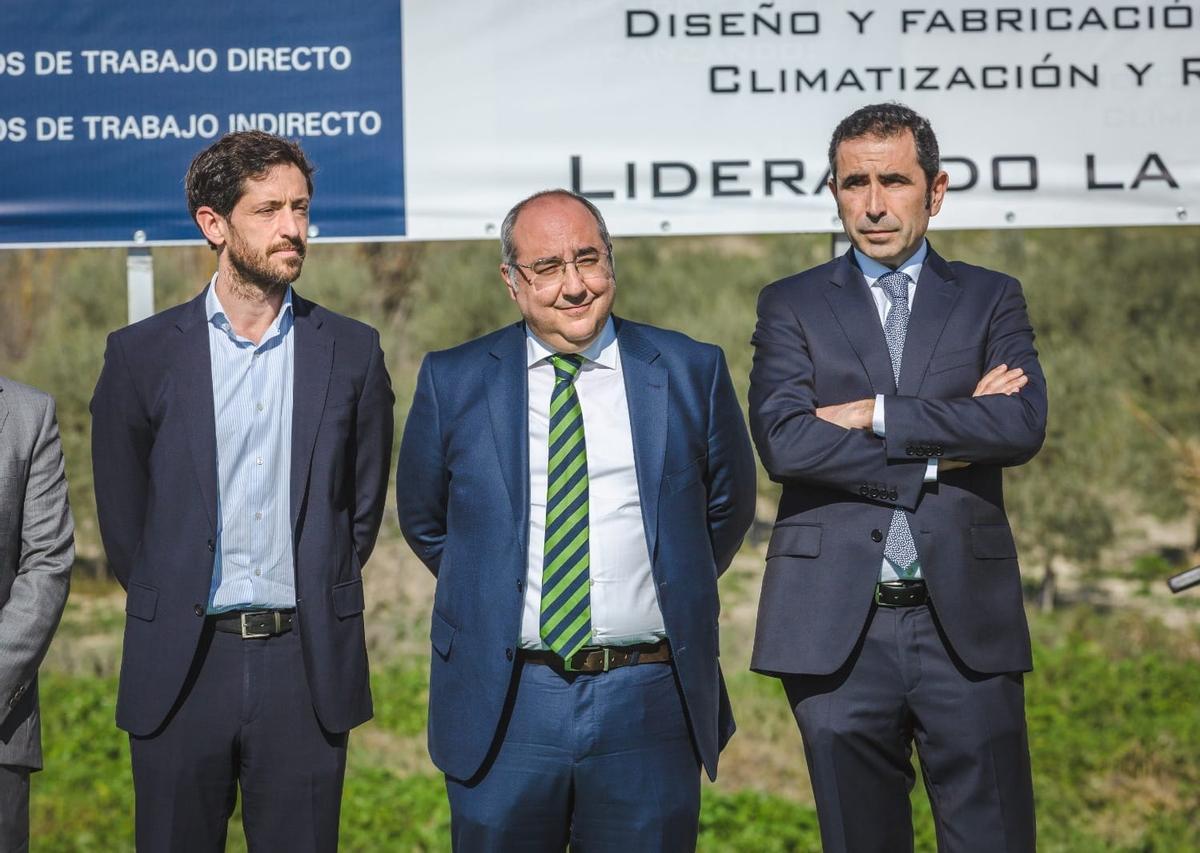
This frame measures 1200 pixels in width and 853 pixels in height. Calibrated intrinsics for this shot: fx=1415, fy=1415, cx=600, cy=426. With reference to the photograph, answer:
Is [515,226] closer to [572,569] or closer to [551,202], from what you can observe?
[551,202]

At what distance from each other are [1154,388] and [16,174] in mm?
7128

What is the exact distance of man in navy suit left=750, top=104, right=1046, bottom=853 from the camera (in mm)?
3053

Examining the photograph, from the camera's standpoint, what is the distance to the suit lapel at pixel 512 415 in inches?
114

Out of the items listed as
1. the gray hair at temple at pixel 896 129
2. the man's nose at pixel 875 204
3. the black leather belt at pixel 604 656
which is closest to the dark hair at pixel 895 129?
the gray hair at temple at pixel 896 129

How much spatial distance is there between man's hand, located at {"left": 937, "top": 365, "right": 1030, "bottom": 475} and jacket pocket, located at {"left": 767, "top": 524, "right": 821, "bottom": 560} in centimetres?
31

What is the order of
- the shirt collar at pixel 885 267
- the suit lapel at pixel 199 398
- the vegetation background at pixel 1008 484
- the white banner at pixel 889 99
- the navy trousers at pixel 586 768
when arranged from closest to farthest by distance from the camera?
the navy trousers at pixel 586 768, the suit lapel at pixel 199 398, the shirt collar at pixel 885 267, the white banner at pixel 889 99, the vegetation background at pixel 1008 484

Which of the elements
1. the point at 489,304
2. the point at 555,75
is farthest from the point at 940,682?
the point at 489,304

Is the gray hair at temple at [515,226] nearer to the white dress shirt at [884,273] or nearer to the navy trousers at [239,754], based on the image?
the white dress shirt at [884,273]

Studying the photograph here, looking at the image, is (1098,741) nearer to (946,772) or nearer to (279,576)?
(946,772)

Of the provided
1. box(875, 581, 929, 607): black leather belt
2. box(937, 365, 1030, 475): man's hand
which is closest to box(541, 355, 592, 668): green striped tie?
box(875, 581, 929, 607): black leather belt

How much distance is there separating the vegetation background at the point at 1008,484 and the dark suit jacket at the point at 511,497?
3.59 m

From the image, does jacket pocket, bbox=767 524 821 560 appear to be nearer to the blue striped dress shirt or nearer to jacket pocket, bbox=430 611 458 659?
jacket pocket, bbox=430 611 458 659

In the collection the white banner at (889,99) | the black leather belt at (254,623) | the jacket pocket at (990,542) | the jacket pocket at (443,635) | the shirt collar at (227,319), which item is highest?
the white banner at (889,99)

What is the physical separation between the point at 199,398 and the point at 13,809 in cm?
97
